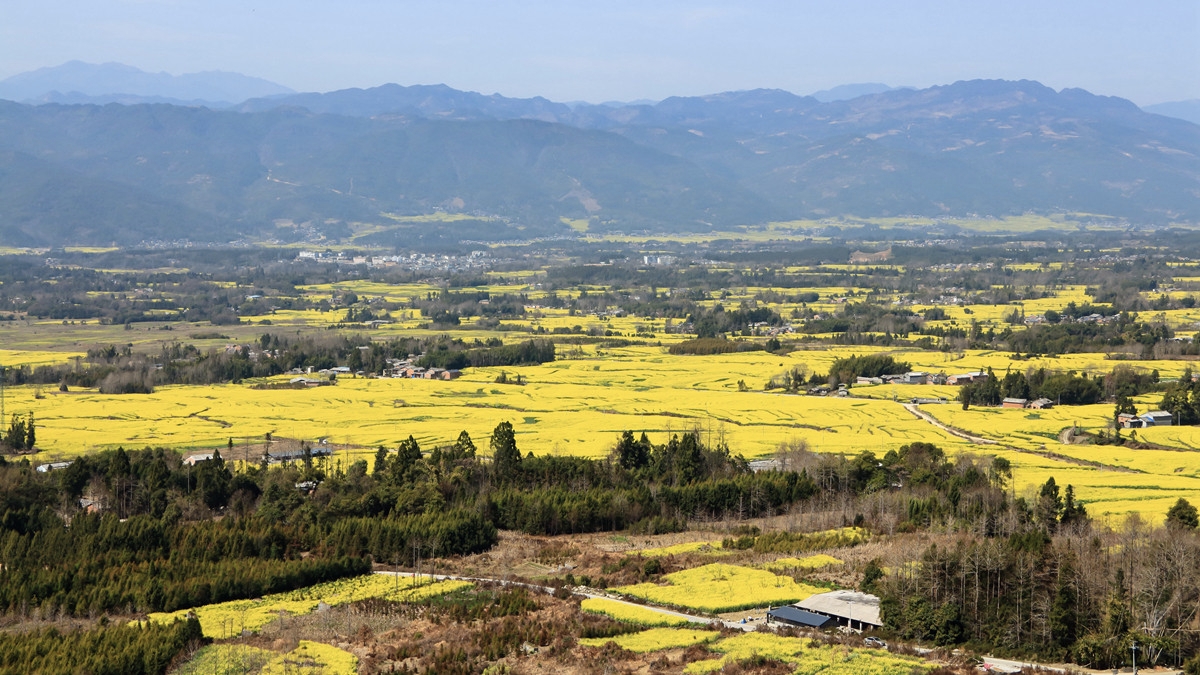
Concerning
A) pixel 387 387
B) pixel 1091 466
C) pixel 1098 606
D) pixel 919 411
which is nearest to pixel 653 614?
pixel 1098 606

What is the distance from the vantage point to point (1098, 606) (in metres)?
30.5

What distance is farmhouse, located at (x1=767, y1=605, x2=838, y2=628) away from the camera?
31255 mm

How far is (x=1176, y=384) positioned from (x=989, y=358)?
1770 cm

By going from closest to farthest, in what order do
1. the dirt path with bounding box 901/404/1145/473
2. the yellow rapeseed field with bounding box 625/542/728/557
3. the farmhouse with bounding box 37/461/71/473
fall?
the yellow rapeseed field with bounding box 625/542/728/557 → the farmhouse with bounding box 37/461/71/473 → the dirt path with bounding box 901/404/1145/473

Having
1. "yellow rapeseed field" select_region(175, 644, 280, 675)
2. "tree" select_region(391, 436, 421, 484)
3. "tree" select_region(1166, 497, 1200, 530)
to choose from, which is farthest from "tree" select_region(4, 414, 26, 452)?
"tree" select_region(1166, 497, 1200, 530)

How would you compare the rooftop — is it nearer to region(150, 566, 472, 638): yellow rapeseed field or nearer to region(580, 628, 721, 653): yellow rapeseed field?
region(580, 628, 721, 653): yellow rapeseed field

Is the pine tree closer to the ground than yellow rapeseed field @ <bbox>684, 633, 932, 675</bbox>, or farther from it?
farther from it

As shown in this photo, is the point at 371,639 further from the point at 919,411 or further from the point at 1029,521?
the point at 919,411

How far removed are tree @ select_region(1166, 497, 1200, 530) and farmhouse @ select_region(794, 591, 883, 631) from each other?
11355mm

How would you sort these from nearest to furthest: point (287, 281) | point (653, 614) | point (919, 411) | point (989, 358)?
point (653, 614)
point (919, 411)
point (989, 358)
point (287, 281)

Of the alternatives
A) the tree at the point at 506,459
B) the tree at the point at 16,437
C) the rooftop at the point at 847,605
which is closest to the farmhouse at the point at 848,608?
the rooftop at the point at 847,605

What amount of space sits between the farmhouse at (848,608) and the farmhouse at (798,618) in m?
0.20

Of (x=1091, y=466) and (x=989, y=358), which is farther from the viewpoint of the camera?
(x=989, y=358)

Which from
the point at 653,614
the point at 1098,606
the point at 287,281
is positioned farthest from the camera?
the point at 287,281
